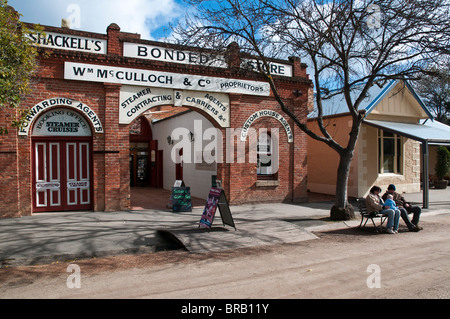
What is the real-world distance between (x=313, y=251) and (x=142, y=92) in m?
7.45

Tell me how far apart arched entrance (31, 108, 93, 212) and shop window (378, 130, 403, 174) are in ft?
41.4

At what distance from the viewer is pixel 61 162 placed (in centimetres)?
1112

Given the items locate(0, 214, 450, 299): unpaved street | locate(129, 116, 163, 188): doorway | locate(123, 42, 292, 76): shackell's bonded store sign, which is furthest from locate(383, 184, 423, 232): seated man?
locate(129, 116, 163, 188): doorway

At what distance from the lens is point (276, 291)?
16.4 feet

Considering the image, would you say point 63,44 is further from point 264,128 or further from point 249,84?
point 264,128

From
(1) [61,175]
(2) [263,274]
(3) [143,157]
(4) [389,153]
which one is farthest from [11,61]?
(4) [389,153]

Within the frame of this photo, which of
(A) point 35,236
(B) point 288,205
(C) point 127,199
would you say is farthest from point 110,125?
(B) point 288,205

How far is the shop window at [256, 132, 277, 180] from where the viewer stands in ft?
45.5

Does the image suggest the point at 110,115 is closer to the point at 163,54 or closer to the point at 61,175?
→ the point at 61,175

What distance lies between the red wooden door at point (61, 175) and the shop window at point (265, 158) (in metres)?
6.08

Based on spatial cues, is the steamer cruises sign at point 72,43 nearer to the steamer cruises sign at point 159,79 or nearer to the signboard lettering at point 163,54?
the steamer cruises sign at point 159,79

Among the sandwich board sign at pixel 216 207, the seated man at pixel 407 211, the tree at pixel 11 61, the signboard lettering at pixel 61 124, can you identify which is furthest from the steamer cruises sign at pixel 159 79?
the seated man at pixel 407 211

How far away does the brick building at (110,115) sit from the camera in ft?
34.4

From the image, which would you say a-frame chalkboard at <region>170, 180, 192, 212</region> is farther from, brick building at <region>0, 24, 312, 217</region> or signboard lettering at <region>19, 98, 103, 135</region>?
signboard lettering at <region>19, 98, 103, 135</region>
